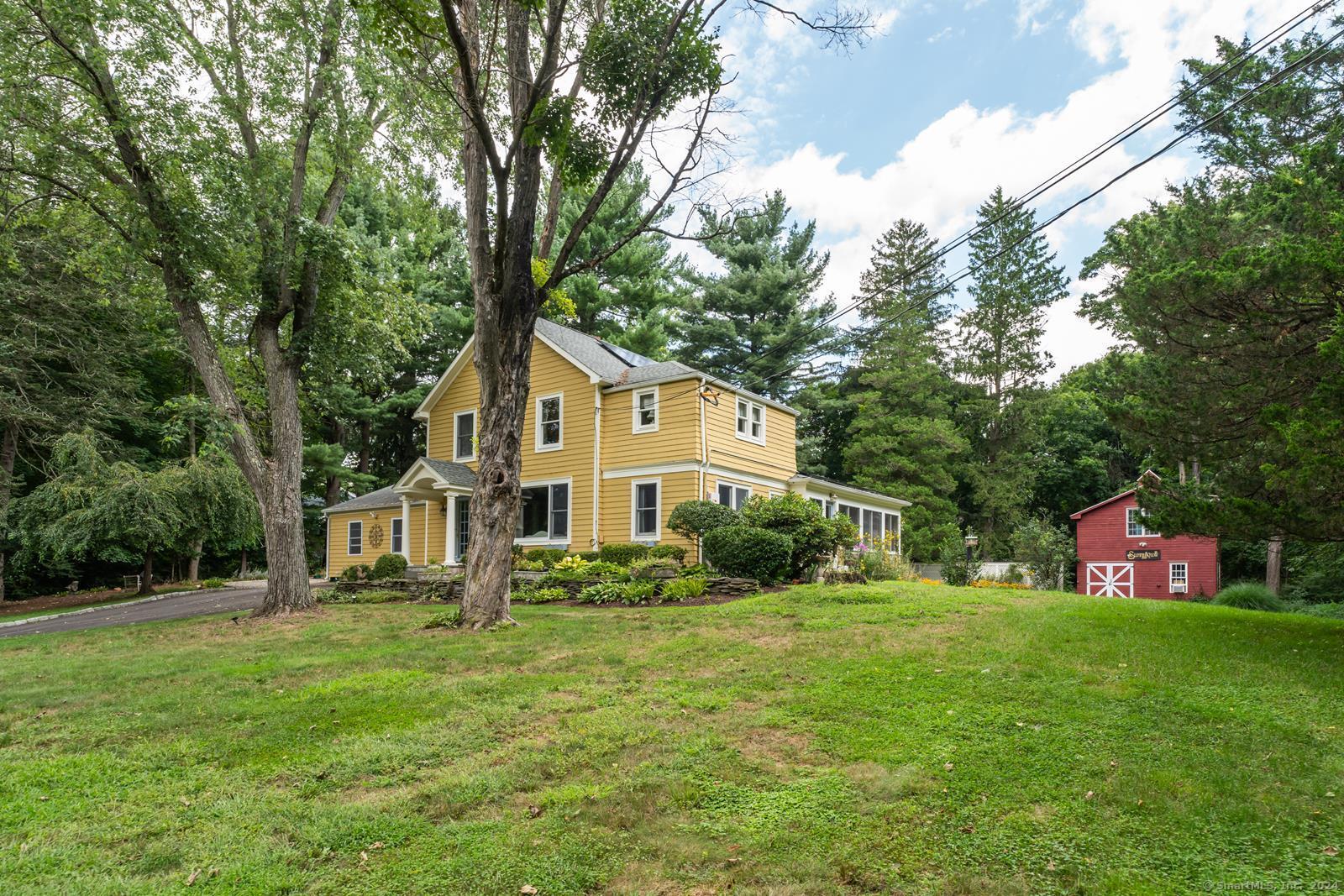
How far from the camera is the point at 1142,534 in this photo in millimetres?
24469

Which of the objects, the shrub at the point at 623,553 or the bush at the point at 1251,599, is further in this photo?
the shrub at the point at 623,553

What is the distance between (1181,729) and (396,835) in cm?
459

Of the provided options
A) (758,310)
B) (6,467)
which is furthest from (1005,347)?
(6,467)

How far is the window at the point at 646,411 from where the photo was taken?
1828cm

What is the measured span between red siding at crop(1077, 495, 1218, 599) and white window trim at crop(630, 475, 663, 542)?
16566mm

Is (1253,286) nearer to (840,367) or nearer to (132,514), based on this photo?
(132,514)

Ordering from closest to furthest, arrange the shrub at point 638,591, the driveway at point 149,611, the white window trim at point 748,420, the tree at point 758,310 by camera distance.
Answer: the shrub at point 638,591
the driveway at point 149,611
the white window trim at point 748,420
the tree at point 758,310

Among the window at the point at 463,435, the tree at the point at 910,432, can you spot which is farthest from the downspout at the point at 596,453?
the tree at the point at 910,432

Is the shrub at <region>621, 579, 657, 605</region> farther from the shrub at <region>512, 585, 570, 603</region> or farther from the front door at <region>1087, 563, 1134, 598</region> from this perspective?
the front door at <region>1087, 563, 1134, 598</region>

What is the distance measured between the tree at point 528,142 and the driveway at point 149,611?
22.5ft

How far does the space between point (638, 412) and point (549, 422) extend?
314 cm

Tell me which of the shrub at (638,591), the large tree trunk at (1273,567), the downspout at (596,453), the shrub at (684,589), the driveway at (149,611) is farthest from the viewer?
the large tree trunk at (1273,567)

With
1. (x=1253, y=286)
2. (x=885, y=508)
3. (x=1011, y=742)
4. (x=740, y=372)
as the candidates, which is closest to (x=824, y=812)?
(x=1011, y=742)

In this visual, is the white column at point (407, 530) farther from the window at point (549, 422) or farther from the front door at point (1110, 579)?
the front door at point (1110, 579)
